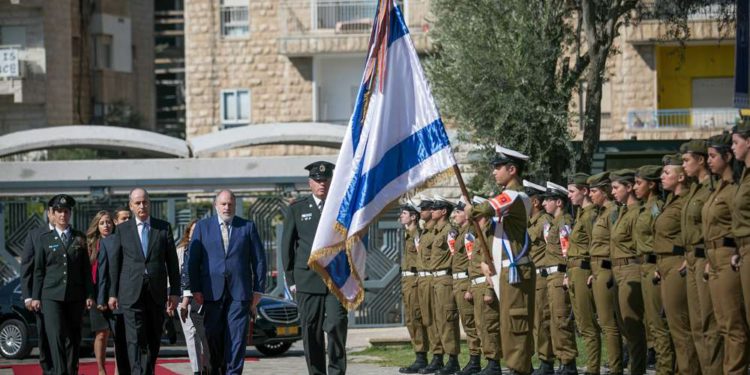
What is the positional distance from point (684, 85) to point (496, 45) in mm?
22227

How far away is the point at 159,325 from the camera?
15.1 meters

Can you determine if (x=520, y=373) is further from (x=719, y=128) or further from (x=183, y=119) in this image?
(x=183, y=119)

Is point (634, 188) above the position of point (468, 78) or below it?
below

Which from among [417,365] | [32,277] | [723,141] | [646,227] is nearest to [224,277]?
[32,277]

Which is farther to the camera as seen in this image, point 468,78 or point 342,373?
point 468,78

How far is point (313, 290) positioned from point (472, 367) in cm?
400

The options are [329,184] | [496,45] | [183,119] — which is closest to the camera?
[329,184]

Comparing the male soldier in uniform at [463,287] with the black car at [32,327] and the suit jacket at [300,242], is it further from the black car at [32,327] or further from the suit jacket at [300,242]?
the black car at [32,327]

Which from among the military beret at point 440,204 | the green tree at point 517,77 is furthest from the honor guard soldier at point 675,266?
the green tree at point 517,77

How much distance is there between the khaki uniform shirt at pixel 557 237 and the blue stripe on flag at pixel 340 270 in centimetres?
388

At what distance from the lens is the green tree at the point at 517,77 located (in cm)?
2373

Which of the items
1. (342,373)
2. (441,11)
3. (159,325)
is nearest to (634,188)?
(342,373)

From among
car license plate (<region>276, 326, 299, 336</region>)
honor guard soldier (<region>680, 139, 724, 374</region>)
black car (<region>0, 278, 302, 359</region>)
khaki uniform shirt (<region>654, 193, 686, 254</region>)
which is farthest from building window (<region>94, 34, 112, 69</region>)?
honor guard soldier (<region>680, 139, 724, 374</region>)

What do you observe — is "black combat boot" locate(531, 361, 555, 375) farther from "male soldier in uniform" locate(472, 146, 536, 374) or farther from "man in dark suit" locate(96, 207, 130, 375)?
"man in dark suit" locate(96, 207, 130, 375)
